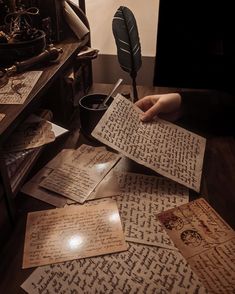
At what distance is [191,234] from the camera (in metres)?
0.65

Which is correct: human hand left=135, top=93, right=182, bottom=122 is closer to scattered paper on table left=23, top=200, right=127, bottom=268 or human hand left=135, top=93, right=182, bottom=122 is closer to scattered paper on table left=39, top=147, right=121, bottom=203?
scattered paper on table left=39, top=147, right=121, bottom=203

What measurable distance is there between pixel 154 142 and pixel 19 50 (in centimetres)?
46

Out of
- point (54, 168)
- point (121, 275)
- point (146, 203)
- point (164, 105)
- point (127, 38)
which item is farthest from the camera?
point (127, 38)

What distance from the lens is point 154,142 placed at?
830 millimetres

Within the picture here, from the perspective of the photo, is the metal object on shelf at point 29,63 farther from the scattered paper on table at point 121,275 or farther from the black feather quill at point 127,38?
the scattered paper on table at point 121,275

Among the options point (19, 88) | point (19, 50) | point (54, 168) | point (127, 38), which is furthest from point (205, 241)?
point (127, 38)

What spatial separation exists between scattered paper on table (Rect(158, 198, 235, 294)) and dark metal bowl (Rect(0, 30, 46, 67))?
59 cm

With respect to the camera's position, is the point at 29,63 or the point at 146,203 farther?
the point at 29,63

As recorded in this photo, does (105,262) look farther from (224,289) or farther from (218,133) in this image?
(218,133)

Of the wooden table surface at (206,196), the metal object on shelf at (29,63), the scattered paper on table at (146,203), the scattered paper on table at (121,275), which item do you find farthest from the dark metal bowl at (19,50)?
the scattered paper on table at (121,275)

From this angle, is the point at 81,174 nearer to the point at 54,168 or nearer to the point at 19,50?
the point at 54,168

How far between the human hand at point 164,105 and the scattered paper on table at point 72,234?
35 centimetres

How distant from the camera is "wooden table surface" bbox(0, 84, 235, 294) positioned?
59cm

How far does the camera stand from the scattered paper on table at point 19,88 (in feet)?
2.41
